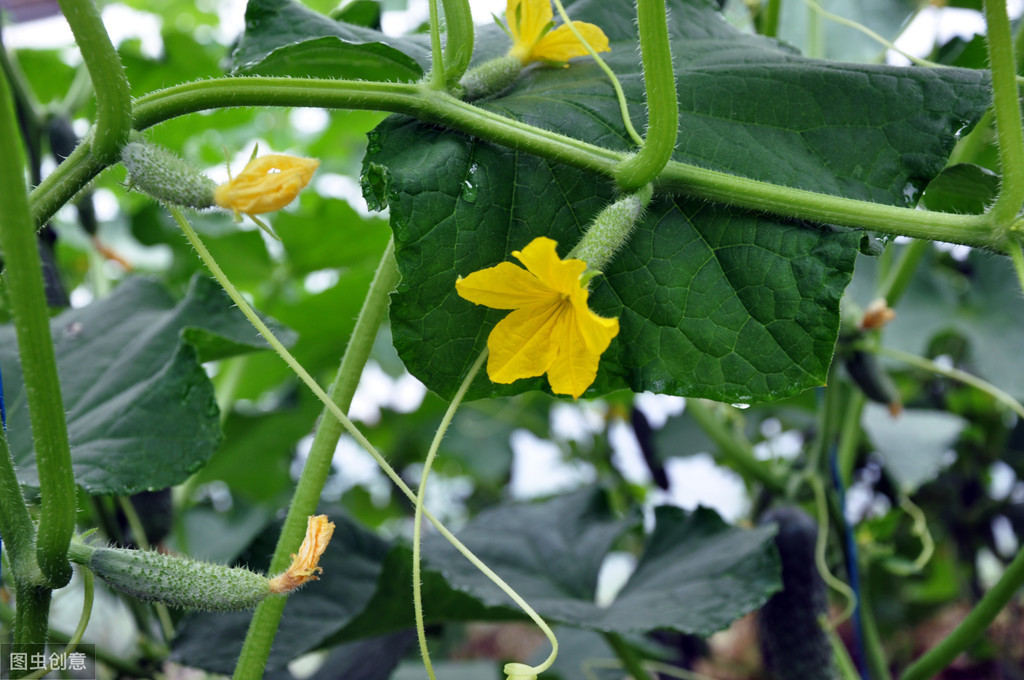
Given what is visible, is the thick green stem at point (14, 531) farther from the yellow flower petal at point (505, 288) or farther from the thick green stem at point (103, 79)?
the yellow flower petal at point (505, 288)

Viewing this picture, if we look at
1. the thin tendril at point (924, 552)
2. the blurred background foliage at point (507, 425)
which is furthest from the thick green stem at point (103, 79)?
the thin tendril at point (924, 552)

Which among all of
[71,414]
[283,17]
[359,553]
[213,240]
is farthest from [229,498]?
[283,17]

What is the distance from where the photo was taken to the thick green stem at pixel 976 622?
0.82m

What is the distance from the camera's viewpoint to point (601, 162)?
618mm

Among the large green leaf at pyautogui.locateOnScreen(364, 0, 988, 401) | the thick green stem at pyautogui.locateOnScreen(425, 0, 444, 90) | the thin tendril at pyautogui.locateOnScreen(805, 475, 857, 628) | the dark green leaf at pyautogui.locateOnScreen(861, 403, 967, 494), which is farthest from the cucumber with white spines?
the dark green leaf at pyautogui.locateOnScreen(861, 403, 967, 494)

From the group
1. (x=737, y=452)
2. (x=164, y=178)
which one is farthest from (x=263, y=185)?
(x=737, y=452)

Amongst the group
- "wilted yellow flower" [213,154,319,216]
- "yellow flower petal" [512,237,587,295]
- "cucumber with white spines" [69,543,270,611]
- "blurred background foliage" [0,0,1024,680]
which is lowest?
"blurred background foliage" [0,0,1024,680]

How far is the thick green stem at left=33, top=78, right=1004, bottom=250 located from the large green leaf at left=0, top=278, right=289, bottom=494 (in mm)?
386

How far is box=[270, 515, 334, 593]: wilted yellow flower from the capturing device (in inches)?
20.3

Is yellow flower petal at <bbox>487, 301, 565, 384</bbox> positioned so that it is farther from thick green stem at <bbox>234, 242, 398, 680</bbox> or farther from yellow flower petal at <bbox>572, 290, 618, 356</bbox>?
thick green stem at <bbox>234, 242, 398, 680</bbox>

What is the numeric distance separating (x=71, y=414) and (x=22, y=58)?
0.97 metres

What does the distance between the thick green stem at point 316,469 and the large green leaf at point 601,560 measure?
0.32 m

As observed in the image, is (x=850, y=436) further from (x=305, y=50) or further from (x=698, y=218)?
(x=305, y=50)

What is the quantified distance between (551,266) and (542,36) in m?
0.32
